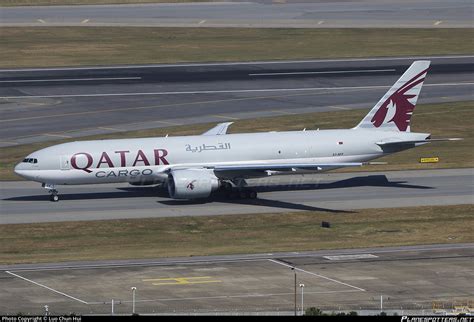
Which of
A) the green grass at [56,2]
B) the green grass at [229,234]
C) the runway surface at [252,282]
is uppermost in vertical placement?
the green grass at [56,2]

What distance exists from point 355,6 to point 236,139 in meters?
111

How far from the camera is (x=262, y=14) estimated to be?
604ft

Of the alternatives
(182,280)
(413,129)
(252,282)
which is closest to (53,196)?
(182,280)

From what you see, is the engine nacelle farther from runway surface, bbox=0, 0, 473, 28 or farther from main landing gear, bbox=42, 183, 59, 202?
runway surface, bbox=0, 0, 473, 28

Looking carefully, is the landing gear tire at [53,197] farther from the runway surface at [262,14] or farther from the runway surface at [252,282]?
the runway surface at [262,14]

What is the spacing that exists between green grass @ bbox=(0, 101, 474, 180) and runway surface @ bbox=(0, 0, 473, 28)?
2141 inches

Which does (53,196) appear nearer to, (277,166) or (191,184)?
(191,184)

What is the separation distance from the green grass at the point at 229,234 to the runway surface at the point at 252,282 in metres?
1.94

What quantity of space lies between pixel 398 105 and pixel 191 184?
1871cm

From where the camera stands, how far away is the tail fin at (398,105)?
9056 cm

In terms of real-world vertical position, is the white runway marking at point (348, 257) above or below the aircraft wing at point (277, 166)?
below

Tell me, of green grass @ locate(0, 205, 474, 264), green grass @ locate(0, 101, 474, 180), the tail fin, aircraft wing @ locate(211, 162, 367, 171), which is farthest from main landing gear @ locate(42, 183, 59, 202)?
the tail fin

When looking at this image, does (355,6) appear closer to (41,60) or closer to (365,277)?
(41,60)

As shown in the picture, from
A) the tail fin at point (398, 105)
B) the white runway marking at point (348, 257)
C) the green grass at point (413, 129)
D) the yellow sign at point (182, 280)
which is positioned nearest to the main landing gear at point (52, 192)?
the green grass at point (413, 129)
